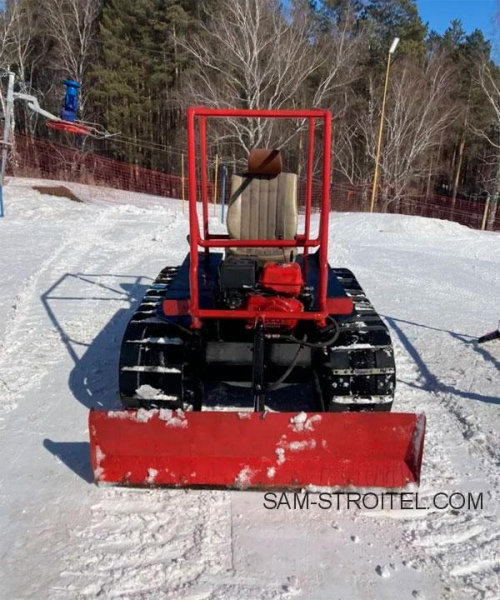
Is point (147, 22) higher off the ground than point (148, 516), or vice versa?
point (147, 22)

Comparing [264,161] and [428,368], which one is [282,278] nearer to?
[264,161]

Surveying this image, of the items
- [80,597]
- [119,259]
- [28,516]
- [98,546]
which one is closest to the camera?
[80,597]

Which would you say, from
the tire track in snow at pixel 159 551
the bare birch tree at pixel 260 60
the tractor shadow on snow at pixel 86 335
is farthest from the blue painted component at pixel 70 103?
the bare birch tree at pixel 260 60

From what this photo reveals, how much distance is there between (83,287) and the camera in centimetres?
705

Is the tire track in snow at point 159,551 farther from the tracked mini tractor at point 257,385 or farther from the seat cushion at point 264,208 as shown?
the seat cushion at point 264,208

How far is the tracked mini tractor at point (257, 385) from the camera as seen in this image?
2869 mm

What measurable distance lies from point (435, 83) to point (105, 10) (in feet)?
56.9

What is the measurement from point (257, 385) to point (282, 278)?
0.64 meters

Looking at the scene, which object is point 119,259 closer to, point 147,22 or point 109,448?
point 109,448

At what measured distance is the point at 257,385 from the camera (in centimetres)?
304

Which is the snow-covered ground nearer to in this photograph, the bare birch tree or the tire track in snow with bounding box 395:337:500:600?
the tire track in snow with bounding box 395:337:500:600

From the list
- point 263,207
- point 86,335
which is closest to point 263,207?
point 263,207

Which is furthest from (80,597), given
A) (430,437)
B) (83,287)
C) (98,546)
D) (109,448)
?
(83,287)

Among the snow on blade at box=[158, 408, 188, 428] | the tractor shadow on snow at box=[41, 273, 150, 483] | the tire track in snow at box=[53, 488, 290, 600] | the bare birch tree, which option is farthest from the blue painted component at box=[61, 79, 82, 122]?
the bare birch tree
